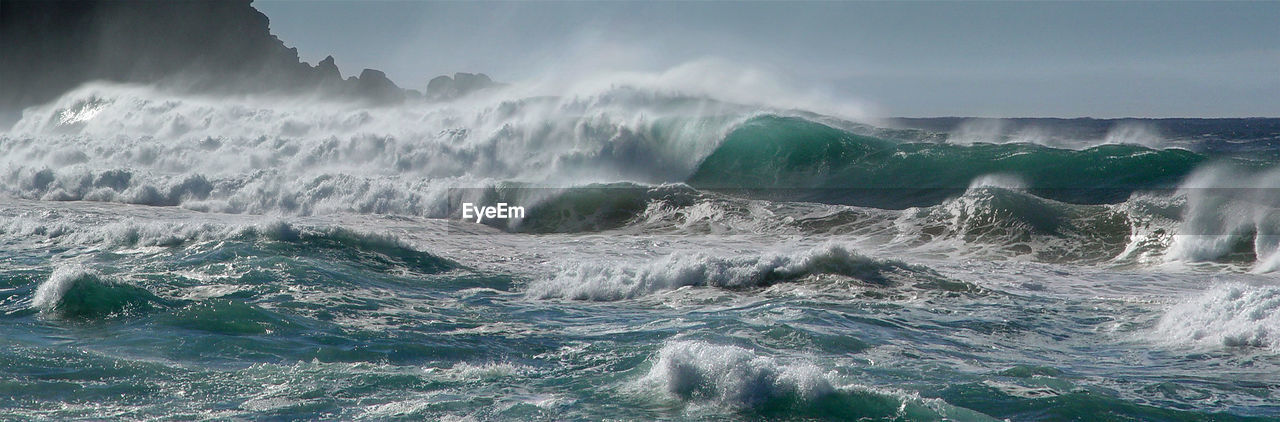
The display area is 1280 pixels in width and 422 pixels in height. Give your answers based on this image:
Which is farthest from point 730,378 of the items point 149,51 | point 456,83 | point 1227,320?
point 149,51

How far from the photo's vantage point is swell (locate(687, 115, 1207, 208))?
1928 centimetres

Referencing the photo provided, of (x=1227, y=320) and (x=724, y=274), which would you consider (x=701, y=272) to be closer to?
(x=724, y=274)

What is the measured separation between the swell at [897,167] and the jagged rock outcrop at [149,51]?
38036mm

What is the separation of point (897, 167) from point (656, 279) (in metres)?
11.8

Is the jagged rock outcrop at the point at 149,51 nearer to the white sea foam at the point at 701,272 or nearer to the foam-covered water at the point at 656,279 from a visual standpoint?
the foam-covered water at the point at 656,279

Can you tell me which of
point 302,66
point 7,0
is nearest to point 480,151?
point 302,66

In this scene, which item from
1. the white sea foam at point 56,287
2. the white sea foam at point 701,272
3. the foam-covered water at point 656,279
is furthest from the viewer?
the white sea foam at point 701,272

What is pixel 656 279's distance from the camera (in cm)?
1043

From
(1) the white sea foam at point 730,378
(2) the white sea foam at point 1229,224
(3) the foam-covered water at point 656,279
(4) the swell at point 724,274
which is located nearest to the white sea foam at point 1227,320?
(3) the foam-covered water at point 656,279

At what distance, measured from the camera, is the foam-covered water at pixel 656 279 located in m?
6.24

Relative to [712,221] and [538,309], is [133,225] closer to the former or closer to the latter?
[538,309]

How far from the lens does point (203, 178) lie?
2223 cm

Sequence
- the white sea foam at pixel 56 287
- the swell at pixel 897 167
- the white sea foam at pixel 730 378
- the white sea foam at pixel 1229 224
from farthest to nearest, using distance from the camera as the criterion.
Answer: the swell at pixel 897 167
the white sea foam at pixel 1229 224
the white sea foam at pixel 56 287
the white sea foam at pixel 730 378

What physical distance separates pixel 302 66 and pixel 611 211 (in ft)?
162
